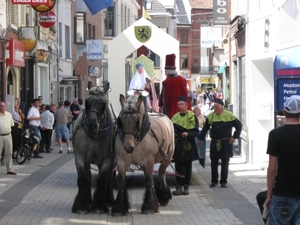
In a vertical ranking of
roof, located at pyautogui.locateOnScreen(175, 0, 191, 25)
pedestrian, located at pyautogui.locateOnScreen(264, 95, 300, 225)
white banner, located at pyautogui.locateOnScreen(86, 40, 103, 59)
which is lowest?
pedestrian, located at pyautogui.locateOnScreen(264, 95, 300, 225)

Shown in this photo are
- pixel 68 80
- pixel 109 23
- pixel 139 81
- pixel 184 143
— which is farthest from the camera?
pixel 109 23

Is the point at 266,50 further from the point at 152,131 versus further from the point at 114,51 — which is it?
the point at 152,131

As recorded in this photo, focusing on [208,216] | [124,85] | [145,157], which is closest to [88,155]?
[145,157]

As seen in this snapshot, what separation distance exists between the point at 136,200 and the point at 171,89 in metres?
2.65

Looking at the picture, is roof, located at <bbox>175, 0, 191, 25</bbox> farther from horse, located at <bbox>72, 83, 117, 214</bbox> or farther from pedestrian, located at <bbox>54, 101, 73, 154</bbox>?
horse, located at <bbox>72, 83, 117, 214</bbox>

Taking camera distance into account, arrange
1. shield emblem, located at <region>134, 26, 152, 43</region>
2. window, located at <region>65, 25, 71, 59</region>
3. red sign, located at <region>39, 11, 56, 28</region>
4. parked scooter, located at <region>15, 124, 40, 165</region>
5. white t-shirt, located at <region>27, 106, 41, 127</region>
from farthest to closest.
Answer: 1. window, located at <region>65, 25, 71, 59</region>
2. red sign, located at <region>39, 11, 56, 28</region>
3. white t-shirt, located at <region>27, 106, 41, 127</region>
4. parked scooter, located at <region>15, 124, 40, 165</region>
5. shield emblem, located at <region>134, 26, 152, 43</region>

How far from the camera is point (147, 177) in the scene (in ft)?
38.5

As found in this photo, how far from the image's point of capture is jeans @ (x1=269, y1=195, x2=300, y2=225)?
7.00 meters

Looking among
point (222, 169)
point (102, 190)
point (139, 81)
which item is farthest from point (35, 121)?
point (102, 190)

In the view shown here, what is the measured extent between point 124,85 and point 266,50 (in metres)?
3.81

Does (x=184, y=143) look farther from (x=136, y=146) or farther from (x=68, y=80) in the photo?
(x=68, y=80)

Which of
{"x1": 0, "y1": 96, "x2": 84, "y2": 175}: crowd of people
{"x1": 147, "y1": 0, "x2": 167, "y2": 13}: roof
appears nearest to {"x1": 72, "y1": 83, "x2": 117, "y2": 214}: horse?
{"x1": 0, "y1": 96, "x2": 84, "y2": 175}: crowd of people

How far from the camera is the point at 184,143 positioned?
1462 centimetres

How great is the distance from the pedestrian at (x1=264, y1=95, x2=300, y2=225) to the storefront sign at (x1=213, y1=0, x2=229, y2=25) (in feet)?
68.9
